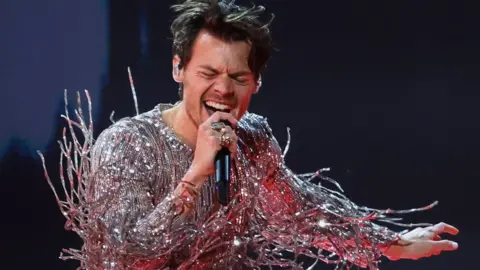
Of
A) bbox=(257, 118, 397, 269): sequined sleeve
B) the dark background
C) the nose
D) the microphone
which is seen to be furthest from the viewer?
the dark background

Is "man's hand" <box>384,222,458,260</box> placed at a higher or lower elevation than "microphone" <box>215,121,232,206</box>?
lower

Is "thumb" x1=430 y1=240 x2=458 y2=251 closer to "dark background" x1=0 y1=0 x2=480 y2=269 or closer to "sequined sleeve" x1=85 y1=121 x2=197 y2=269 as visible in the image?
"sequined sleeve" x1=85 y1=121 x2=197 y2=269

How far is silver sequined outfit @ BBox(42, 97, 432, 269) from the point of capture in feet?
4.50

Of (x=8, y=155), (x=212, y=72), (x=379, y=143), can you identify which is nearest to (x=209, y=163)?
(x=212, y=72)

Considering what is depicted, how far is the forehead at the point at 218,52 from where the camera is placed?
1.49 metres

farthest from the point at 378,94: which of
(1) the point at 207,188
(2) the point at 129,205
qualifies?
(2) the point at 129,205

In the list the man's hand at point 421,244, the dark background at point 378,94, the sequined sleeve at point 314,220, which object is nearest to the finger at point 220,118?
the sequined sleeve at point 314,220

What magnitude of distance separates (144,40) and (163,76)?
107 mm

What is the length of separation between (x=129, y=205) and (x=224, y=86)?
0.26 metres

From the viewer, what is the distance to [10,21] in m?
2.16

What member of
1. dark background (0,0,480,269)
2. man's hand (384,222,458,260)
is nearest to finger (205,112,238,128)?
man's hand (384,222,458,260)

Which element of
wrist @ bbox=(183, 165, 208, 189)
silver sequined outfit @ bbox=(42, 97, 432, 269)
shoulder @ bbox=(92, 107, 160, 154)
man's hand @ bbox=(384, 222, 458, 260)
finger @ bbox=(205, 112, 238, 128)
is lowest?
man's hand @ bbox=(384, 222, 458, 260)

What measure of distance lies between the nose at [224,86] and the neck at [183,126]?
0.11 metres

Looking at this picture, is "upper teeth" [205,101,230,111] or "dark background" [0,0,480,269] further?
"dark background" [0,0,480,269]
